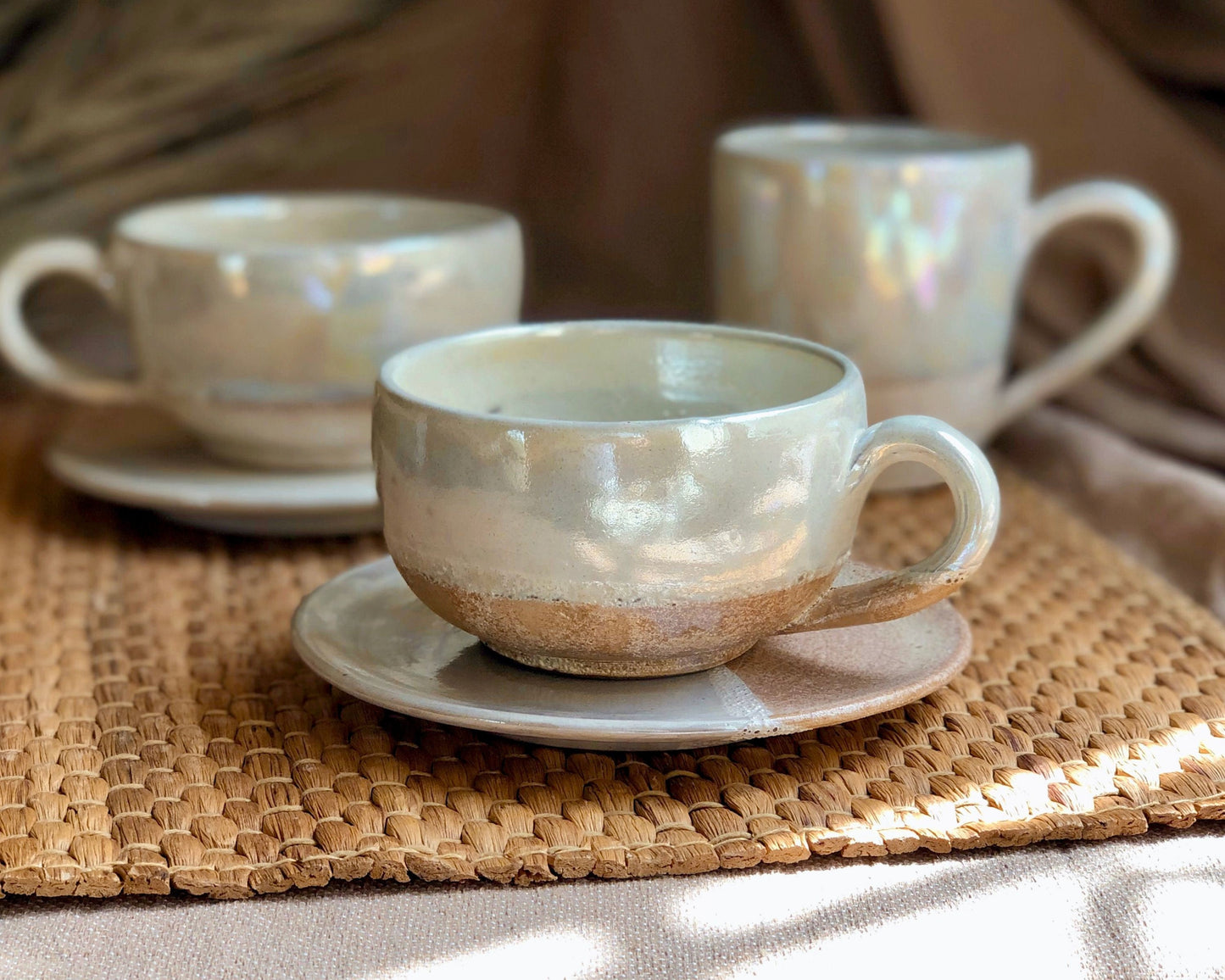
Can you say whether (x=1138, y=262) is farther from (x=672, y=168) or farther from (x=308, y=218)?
(x=308, y=218)

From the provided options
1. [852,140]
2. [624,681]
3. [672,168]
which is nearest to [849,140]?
[852,140]

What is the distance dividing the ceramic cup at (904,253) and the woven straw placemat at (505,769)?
18cm

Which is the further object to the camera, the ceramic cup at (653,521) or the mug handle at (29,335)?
the mug handle at (29,335)

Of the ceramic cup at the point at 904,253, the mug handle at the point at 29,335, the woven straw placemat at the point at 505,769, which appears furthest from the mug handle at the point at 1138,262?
the mug handle at the point at 29,335

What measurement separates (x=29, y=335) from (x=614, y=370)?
0.41 m

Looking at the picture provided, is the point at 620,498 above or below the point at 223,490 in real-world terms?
above

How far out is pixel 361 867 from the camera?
473 millimetres

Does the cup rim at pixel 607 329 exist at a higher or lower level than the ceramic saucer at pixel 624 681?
higher

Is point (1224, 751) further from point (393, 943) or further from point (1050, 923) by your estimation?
point (393, 943)

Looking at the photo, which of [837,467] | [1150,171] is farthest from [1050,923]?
[1150,171]

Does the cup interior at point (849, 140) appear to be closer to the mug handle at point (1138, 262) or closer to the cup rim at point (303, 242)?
the mug handle at point (1138, 262)

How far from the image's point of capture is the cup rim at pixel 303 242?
747 mm

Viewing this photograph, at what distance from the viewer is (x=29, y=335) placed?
845 mm

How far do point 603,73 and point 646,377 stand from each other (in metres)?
0.57
